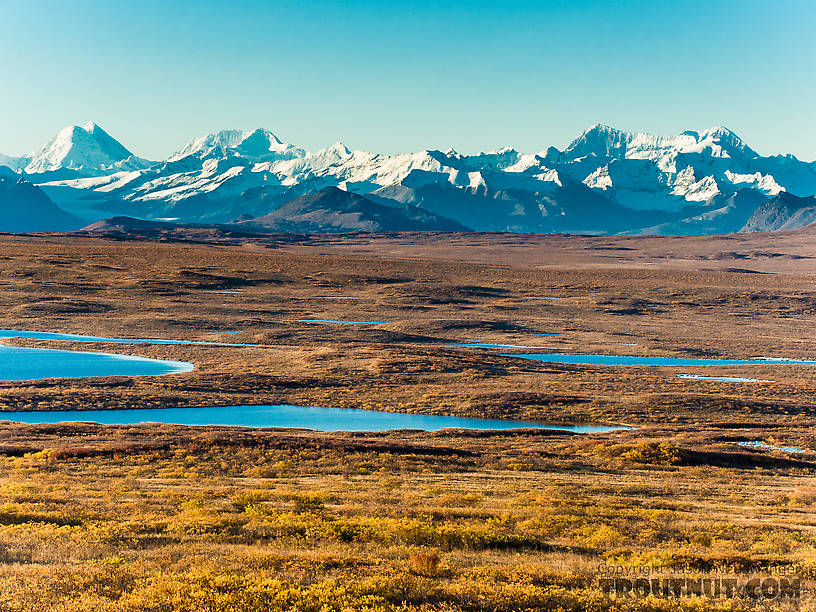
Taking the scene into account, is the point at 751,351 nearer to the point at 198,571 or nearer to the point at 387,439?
the point at 387,439

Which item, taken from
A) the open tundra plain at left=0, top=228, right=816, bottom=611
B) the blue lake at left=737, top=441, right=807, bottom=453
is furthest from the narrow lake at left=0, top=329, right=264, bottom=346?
the blue lake at left=737, top=441, right=807, bottom=453

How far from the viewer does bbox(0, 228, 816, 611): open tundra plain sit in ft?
63.1

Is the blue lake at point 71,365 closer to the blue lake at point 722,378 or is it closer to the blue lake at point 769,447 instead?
the blue lake at point 722,378

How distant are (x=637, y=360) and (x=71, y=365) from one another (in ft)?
208

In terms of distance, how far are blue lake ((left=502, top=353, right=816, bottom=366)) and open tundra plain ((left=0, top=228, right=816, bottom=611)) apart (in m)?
1.74

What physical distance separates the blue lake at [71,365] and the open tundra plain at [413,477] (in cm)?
333

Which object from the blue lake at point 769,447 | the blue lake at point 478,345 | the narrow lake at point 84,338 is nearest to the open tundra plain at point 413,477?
the blue lake at point 769,447

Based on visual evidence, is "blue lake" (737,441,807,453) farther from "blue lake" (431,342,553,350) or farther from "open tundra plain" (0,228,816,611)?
"blue lake" (431,342,553,350)

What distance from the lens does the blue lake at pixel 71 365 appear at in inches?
2958

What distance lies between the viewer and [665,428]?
193 ft

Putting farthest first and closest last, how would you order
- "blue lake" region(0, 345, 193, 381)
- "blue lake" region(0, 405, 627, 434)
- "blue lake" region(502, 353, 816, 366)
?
"blue lake" region(502, 353, 816, 366) < "blue lake" region(0, 345, 193, 381) < "blue lake" region(0, 405, 627, 434)

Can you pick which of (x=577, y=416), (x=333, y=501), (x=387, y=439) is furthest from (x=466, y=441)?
(x=333, y=501)

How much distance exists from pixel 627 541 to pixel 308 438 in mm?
26071

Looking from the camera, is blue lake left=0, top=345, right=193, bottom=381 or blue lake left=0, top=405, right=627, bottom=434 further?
blue lake left=0, top=345, right=193, bottom=381
